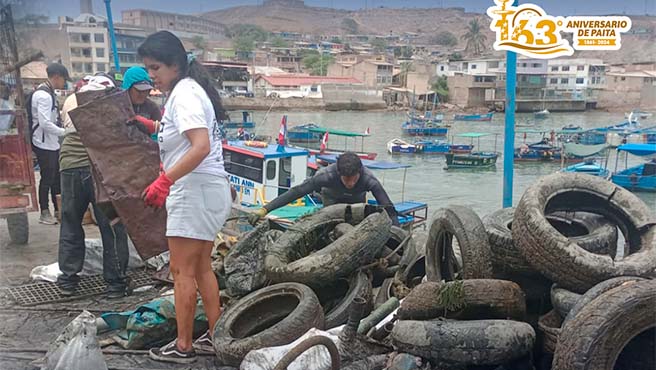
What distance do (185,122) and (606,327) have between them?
7.68ft

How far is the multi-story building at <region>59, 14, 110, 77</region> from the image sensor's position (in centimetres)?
1298

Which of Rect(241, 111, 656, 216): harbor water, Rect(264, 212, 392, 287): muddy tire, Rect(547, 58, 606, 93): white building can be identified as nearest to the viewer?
Rect(264, 212, 392, 287): muddy tire

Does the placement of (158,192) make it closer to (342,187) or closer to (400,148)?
(342,187)

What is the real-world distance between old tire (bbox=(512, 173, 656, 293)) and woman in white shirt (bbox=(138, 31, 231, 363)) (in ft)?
6.14

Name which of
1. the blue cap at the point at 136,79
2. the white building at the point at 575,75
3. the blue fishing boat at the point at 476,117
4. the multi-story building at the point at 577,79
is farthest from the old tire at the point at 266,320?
the multi-story building at the point at 577,79

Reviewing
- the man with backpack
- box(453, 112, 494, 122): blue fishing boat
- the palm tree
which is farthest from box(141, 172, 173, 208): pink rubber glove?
the palm tree

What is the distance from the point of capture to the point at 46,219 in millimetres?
6715

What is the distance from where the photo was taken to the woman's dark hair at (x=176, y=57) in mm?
3268

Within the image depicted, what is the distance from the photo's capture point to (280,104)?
203 feet

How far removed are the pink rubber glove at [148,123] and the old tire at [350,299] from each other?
1.93 m

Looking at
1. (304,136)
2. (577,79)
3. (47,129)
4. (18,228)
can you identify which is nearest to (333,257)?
(18,228)

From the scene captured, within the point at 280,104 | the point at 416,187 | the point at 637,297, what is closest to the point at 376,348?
the point at 637,297

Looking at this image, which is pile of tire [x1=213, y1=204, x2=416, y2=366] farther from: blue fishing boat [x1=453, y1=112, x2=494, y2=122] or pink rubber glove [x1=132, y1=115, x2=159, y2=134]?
blue fishing boat [x1=453, y1=112, x2=494, y2=122]

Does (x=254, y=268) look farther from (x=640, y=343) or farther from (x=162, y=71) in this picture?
(x=640, y=343)
